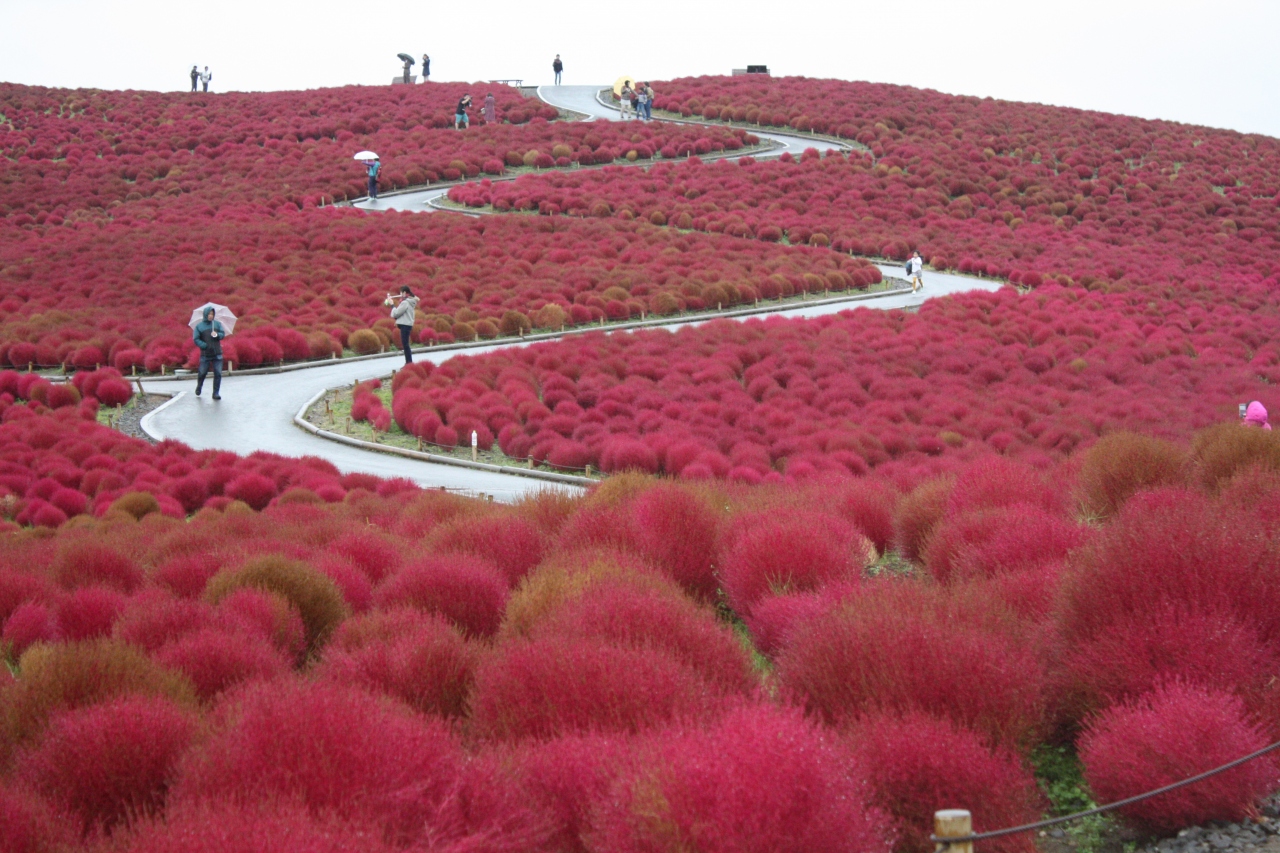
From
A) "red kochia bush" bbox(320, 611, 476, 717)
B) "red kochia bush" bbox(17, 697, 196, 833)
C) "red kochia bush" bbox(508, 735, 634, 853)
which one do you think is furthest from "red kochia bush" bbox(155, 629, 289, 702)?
"red kochia bush" bbox(508, 735, 634, 853)

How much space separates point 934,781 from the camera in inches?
185

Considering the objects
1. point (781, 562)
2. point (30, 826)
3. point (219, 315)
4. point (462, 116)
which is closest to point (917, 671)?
point (781, 562)

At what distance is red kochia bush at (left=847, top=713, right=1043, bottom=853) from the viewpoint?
4676 millimetres

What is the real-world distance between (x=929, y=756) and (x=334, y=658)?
311 cm

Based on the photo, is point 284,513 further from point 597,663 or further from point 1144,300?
point 1144,300

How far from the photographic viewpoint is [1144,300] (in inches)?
1199

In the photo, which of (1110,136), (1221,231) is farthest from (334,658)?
(1110,136)

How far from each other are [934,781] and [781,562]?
314 centimetres

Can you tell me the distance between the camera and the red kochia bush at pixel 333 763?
13.3 ft

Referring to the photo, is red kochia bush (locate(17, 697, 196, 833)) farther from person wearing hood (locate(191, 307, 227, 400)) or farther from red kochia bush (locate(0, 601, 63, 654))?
person wearing hood (locate(191, 307, 227, 400))

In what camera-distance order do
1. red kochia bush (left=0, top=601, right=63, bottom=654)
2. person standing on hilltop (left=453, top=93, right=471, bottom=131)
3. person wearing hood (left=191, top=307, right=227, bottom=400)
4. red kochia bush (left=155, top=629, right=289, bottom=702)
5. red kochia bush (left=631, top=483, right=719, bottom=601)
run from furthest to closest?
person standing on hilltop (left=453, top=93, right=471, bottom=131)
person wearing hood (left=191, top=307, right=227, bottom=400)
red kochia bush (left=631, top=483, right=719, bottom=601)
red kochia bush (left=0, top=601, right=63, bottom=654)
red kochia bush (left=155, top=629, right=289, bottom=702)

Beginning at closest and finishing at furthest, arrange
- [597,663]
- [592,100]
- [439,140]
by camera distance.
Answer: [597,663]
[439,140]
[592,100]

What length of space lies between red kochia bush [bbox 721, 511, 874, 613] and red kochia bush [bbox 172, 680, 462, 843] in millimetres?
3423

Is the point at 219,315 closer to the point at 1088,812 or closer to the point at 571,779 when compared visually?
the point at 571,779
